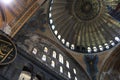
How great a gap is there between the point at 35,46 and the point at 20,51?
2622mm

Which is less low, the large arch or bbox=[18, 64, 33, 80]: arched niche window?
the large arch

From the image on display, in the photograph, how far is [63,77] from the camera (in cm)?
1380

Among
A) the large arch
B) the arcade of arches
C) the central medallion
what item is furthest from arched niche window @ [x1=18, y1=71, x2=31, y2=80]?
the central medallion

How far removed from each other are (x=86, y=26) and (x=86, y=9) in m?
1.90

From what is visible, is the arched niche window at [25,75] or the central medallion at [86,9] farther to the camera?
the central medallion at [86,9]

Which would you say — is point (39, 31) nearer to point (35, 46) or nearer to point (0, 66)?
point (35, 46)

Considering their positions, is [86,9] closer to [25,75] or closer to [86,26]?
[86,26]

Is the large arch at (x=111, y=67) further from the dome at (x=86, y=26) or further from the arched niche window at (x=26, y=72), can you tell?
the arched niche window at (x=26, y=72)

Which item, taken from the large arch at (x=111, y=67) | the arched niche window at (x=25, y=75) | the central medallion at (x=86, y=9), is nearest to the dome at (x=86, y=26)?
the central medallion at (x=86, y=9)

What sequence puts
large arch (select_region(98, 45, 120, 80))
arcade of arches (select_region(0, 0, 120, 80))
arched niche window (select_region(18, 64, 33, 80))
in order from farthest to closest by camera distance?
large arch (select_region(98, 45, 120, 80))
arcade of arches (select_region(0, 0, 120, 80))
arched niche window (select_region(18, 64, 33, 80))

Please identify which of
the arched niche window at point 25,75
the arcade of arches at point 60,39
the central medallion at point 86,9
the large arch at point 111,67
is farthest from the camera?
the central medallion at point 86,9

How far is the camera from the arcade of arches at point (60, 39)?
39.5ft

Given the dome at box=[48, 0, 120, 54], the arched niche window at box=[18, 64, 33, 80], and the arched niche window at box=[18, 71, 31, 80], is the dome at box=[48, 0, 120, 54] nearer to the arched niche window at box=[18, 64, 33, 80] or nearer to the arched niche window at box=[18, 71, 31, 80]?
the arched niche window at box=[18, 64, 33, 80]

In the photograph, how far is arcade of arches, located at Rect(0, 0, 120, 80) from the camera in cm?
1205
